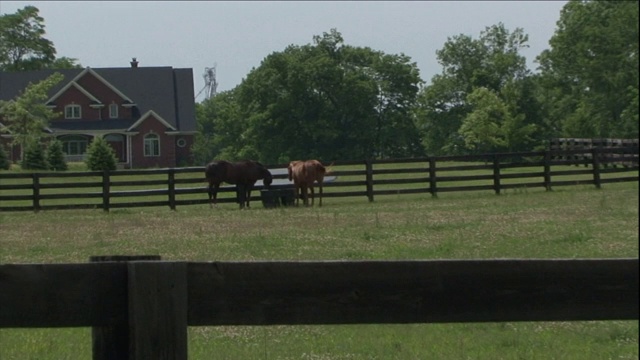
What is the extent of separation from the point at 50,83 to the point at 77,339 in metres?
18.7

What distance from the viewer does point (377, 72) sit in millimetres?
19000

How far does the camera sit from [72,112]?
89.0 ft

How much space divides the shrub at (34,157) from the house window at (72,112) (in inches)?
45.9

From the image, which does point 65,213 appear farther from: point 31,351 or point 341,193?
point 31,351

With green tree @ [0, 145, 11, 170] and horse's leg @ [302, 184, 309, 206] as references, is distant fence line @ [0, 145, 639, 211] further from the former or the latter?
horse's leg @ [302, 184, 309, 206]

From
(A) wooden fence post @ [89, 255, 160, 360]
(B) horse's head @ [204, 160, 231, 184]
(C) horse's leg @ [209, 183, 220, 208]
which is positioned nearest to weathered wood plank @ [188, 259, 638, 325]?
(A) wooden fence post @ [89, 255, 160, 360]

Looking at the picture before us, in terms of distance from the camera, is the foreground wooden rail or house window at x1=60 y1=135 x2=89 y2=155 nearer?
the foreground wooden rail

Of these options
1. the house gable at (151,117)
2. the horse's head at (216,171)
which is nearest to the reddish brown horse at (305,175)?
the horse's head at (216,171)

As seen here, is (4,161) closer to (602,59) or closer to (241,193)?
(241,193)

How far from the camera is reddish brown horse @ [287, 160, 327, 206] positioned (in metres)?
24.8

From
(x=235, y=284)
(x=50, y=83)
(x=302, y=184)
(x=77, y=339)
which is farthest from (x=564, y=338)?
(x=50, y=83)

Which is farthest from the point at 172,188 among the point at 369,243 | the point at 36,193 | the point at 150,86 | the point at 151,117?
the point at 369,243

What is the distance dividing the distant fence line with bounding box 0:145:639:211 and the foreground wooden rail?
65.9ft

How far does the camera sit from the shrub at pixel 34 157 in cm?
2522
